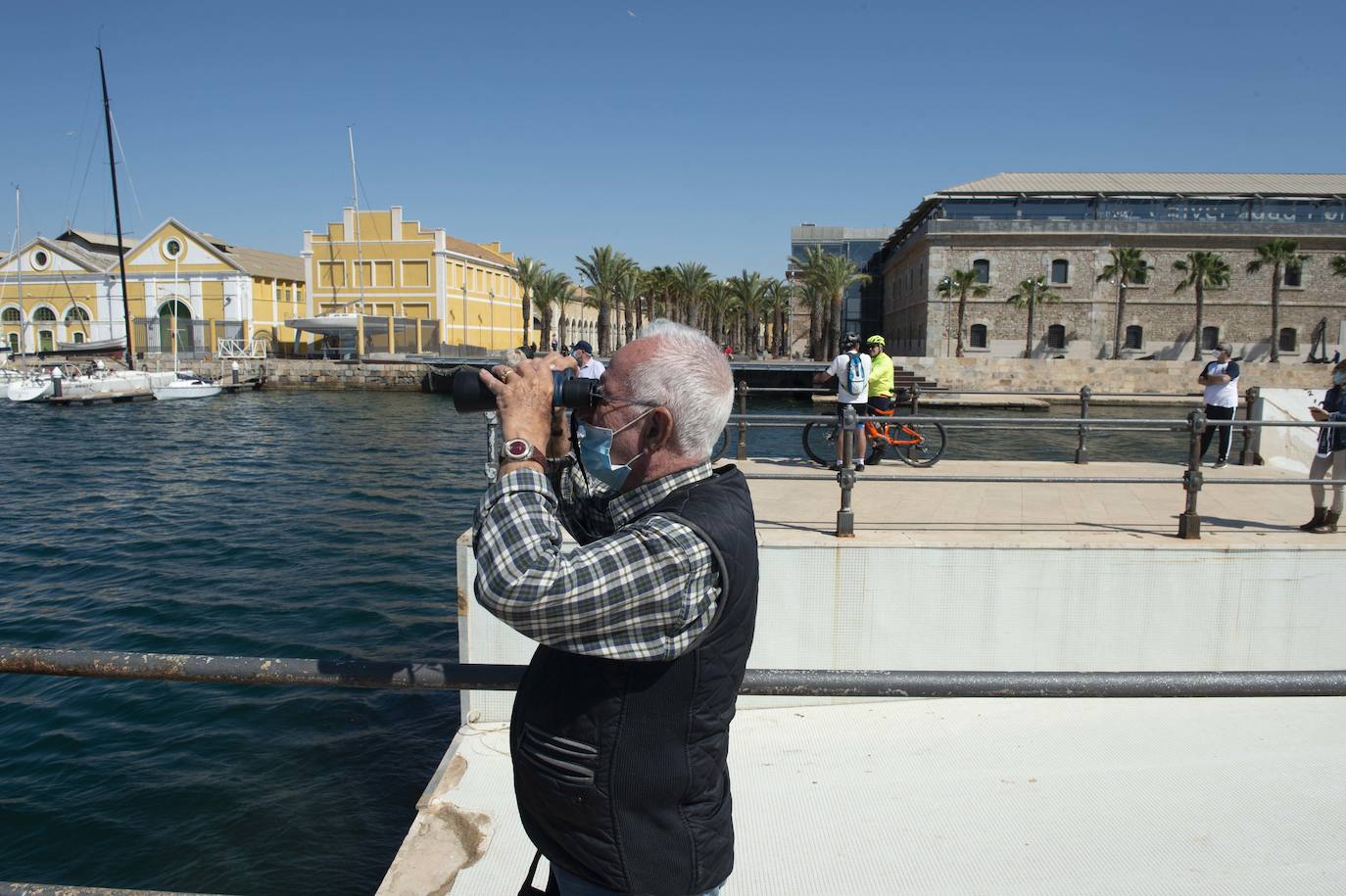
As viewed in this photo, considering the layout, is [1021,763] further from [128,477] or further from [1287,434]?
[128,477]

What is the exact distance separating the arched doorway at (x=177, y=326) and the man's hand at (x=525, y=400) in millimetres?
72115

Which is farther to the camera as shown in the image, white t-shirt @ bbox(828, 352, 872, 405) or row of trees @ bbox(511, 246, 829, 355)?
row of trees @ bbox(511, 246, 829, 355)

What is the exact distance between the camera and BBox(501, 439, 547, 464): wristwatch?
175 centimetres

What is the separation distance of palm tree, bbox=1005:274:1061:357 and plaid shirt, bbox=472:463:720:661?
5990cm

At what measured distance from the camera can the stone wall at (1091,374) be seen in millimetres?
47219

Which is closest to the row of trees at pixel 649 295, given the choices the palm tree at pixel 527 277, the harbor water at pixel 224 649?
the palm tree at pixel 527 277

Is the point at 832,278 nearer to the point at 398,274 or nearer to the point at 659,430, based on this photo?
the point at 398,274

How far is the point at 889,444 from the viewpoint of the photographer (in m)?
11.1

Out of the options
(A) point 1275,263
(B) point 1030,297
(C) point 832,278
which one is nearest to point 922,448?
(B) point 1030,297

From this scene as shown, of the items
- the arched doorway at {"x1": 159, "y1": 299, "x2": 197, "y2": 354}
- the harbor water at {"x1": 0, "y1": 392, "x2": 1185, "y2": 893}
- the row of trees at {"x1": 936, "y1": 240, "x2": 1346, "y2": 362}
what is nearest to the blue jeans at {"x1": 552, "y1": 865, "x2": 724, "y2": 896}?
the harbor water at {"x1": 0, "y1": 392, "x2": 1185, "y2": 893}

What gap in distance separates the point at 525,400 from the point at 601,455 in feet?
0.65

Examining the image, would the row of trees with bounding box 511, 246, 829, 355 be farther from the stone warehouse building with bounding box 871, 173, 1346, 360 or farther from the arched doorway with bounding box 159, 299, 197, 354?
the arched doorway with bounding box 159, 299, 197, 354

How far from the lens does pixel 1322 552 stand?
19.8 ft

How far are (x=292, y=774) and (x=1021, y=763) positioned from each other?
218 inches
